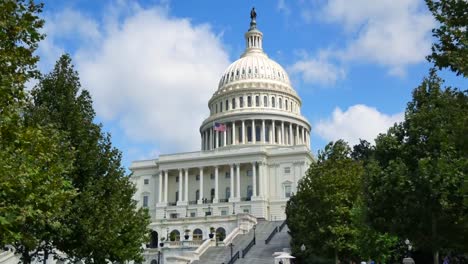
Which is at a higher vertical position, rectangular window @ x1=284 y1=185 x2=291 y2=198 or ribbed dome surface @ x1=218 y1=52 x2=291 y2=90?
ribbed dome surface @ x1=218 y1=52 x2=291 y2=90

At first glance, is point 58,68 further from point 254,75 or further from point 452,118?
point 254,75

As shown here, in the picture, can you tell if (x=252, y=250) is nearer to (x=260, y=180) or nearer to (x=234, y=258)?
(x=234, y=258)

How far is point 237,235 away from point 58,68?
4634cm

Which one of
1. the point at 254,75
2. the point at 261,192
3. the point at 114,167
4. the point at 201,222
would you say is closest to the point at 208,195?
the point at 261,192

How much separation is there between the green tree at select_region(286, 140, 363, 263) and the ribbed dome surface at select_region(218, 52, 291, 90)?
81872 mm

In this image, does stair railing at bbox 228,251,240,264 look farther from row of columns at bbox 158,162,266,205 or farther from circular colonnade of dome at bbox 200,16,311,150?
circular colonnade of dome at bbox 200,16,311,150

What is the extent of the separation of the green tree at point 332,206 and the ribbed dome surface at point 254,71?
81872 mm

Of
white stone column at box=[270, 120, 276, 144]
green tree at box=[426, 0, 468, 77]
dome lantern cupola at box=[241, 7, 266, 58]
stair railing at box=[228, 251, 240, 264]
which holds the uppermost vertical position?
dome lantern cupola at box=[241, 7, 266, 58]

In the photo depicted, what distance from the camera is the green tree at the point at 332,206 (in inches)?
1406

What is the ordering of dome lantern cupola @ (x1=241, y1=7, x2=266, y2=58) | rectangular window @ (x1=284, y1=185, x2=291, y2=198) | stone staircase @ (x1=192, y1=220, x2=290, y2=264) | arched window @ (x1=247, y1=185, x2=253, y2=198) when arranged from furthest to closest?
dome lantern cupola @ (x1=241, y1=7, x2=266, y2=58) → arched window @ (x1=247, y1=185, x2=253, y2=198) → rectangular window @ (x1=284, y1=185, x2=291, y2=198) → stone staircase @ (x1=192, y1=220, x2=290, y2=264)

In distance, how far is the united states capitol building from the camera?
311ft

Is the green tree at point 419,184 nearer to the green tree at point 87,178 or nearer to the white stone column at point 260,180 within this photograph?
the green tree at point 87,178

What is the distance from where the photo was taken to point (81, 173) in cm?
2525

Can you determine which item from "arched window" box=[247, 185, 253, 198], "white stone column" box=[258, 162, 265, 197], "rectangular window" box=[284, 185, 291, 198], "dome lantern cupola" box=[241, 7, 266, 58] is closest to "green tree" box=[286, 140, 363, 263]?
"white stone column" box=[258, 162, 265, 197]
